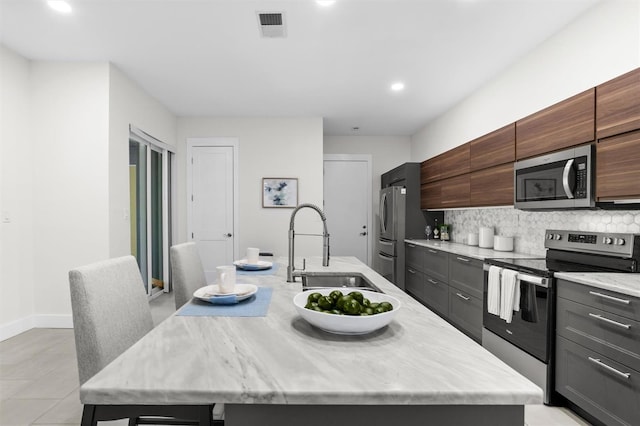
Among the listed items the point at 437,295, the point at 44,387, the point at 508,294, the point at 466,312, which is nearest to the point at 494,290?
the point at 508,294

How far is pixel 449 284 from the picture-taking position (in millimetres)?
3656

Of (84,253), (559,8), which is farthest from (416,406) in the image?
(84,253)

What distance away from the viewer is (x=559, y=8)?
247 centimetres

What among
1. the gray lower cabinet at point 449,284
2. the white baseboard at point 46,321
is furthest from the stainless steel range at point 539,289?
the white baseboard at point 46,321

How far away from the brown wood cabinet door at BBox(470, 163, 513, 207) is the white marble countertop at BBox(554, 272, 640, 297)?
1108mm

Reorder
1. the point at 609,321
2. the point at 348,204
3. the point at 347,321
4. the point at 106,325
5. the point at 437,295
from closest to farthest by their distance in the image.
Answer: the point at 347,321
the point at 106,325
the point at 609,321
the point at 437,295
the point at 348,204

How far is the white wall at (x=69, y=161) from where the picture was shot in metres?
3.45

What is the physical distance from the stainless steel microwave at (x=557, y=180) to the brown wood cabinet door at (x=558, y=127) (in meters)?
0.07

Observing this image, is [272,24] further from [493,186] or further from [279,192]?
[279,192]

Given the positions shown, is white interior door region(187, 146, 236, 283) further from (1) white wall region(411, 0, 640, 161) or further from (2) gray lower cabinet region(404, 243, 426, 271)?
(1) white wall region(411, 0, 640, 161)

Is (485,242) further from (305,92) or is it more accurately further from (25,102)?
(25,102)

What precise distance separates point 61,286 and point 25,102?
181 centimetres

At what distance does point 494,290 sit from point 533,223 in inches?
37.9

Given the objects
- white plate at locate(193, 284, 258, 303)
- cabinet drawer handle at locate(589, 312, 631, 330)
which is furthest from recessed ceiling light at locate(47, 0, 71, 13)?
cabinet drawer handle at locate(589, 312, 631, 330)
